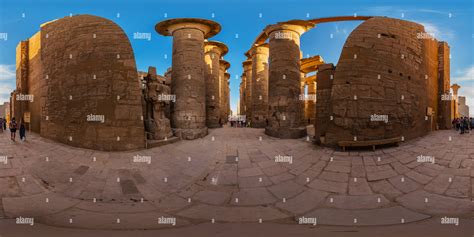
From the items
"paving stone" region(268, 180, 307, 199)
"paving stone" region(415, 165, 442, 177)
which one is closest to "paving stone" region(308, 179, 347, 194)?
"paving stone" region(268, 180, 307, 199)

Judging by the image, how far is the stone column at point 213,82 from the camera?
15.6 metres

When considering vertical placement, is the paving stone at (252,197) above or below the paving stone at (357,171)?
below

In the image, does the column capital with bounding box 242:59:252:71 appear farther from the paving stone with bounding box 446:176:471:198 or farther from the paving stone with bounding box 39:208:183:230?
the paving stone with bounding box 39:208:183:230

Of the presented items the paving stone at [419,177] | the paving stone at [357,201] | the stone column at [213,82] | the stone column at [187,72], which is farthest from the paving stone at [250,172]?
the stone column at [213,82]

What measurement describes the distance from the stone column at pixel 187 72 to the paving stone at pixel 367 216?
7.28 metres

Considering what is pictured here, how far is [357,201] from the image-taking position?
505 centimetres

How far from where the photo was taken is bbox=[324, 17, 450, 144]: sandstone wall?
7.43m

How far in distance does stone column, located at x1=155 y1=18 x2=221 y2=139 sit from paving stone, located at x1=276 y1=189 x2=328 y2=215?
6423 millimetres

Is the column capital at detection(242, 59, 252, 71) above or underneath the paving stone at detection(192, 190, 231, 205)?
above

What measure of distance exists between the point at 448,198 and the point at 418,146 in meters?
2.91

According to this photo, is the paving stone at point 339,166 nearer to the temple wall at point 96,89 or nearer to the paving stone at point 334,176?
the paving stone at point 334,176

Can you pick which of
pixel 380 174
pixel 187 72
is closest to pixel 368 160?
pixel 380 174

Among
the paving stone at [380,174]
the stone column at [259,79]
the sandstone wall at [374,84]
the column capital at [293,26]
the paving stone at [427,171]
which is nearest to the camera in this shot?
the paving stone at [427,171]

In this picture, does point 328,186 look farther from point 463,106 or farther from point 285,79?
point 463,106
